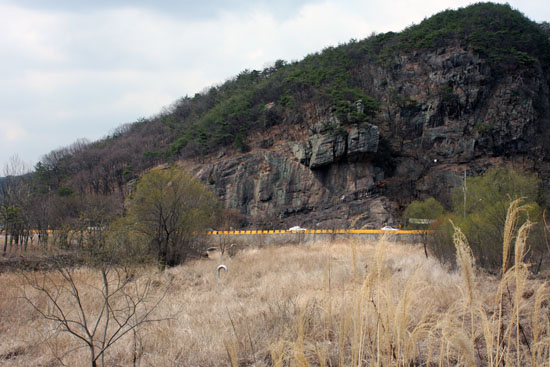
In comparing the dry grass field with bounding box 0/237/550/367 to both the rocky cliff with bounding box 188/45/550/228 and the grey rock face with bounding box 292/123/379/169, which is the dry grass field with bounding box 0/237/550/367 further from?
the grey rock face with bounding box 292/123/379/169

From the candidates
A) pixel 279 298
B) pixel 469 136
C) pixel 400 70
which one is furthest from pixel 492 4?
pixel 279 298

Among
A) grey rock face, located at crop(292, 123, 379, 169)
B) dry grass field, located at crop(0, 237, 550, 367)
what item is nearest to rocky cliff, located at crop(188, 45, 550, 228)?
grey rock face, located at crop(292, 123, 379, 169)

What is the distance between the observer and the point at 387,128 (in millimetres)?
55250

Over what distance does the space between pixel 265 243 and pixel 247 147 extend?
2353cm

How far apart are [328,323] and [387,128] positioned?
178 ft

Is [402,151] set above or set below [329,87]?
below

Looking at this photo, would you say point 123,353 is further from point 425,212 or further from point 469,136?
point 469,136

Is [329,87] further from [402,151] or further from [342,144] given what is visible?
[402,151]

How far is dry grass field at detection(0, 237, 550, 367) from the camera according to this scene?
272cm

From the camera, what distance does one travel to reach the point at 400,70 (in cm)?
5838

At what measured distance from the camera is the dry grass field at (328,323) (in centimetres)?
272

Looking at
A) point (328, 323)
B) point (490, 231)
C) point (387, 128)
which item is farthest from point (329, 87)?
point (328, 323)

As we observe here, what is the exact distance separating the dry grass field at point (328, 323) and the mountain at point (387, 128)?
34.3 m

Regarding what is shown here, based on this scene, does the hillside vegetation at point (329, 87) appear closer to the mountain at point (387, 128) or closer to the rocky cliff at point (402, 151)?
the mountain at point (387, 128)
